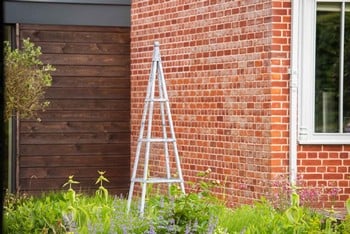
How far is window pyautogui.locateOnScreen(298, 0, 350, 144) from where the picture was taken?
9336mm

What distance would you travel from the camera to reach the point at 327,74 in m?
9.45

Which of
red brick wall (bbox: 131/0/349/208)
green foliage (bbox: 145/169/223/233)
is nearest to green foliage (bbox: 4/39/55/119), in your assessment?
red brick wall (bbox: 131/0/349/208)

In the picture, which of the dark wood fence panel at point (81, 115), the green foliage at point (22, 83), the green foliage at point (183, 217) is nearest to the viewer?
the green foliage at point (183, 217)

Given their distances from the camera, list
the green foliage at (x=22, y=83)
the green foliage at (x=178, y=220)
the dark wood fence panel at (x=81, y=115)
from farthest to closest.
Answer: the dark wood fence panel at (x=81, y=115) → the green foliage at (x=22, y=83) → the green foliage at (x=178, y=220)

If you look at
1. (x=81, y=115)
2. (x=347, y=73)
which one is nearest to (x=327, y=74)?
(x=347, y=73)

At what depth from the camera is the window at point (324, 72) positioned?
934 centimetres

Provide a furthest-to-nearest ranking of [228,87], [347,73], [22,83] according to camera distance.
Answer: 1. [228,87]
2. [22,83]
3. [347,73]

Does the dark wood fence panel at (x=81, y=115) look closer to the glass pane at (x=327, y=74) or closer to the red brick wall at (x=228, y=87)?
the red brick wall at (x=228, y=87)

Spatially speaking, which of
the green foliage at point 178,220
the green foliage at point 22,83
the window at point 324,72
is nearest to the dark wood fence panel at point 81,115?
the green foliage at point 22,83

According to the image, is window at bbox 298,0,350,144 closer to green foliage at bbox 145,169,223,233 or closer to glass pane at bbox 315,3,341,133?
glass pane at bbox 315,3,341,133

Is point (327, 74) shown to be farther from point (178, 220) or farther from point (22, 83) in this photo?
point (178, 220)

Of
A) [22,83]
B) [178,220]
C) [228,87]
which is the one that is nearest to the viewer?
[178,220]

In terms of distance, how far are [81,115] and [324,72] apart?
4.43m

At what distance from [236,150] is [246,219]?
11.3 feet
